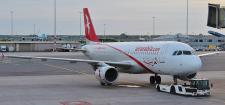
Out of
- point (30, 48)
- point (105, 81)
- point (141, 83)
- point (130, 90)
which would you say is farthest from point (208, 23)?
point (30, 48)

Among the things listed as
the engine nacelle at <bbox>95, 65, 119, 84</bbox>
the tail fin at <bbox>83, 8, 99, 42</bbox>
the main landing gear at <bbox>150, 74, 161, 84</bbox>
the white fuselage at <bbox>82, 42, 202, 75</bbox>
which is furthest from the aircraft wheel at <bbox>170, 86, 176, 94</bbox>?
the tail fin at <bbox>83, 8, 99, 42</bbox>

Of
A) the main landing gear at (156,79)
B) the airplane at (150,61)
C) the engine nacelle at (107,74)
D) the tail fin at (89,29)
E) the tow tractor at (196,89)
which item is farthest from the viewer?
the tail fin at (89,29)

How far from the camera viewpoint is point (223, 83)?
32.0 metres

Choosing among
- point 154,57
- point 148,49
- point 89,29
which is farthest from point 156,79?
point 89,29

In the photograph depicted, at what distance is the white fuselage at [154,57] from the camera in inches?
1051

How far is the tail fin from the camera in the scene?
128 feet

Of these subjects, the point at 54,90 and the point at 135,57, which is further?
the point at 135,57

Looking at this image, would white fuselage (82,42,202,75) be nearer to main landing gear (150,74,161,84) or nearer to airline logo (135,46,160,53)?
airline logo (135,46,160,53)

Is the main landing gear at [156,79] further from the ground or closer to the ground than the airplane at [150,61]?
closer to the ground

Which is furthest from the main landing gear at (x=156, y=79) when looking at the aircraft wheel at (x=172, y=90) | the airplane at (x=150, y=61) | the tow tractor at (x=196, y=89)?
the tow tractor at (x=196, y=89)

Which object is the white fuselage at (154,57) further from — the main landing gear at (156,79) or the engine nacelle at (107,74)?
the engine nacelle at (107,74)

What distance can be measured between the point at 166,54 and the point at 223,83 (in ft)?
21.1

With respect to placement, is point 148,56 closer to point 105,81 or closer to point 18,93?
point 105,81

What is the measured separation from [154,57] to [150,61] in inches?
17.1
